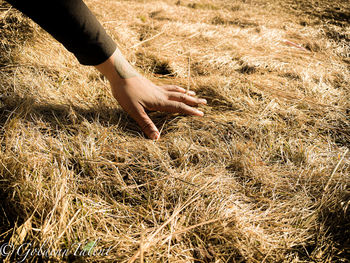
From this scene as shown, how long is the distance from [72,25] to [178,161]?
0.80 m

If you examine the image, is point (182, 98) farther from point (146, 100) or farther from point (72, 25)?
point (72, 25)

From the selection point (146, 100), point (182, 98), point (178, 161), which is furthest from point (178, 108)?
point (178, 161)

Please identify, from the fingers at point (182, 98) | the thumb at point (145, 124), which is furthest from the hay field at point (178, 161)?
the fingers at point (182, 98)

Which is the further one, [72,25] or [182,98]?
[182,98]

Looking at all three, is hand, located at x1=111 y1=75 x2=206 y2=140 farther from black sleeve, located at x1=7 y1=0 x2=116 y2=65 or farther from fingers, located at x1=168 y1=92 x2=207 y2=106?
black sleeve, located at x1=7 y1=0 x2=116 y2=65

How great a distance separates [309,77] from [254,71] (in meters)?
0.46

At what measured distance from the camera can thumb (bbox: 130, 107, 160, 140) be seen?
1.16 metres

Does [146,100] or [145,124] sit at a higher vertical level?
[146,100]

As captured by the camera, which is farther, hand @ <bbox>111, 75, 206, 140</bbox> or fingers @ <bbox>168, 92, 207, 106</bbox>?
fingers @ <bbox>168, 92, 207, 106</bbox>

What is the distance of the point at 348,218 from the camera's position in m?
0.82

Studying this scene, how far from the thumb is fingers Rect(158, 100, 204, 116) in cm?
14

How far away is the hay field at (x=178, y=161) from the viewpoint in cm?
76

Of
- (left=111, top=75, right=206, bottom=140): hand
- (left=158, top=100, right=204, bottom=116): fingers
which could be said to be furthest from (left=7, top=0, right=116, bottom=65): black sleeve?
(left=158, top=100, right=204, bottom=116): fingers

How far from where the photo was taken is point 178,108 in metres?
1.26
